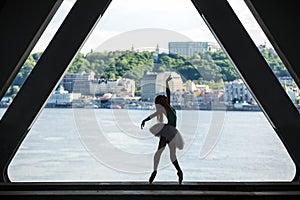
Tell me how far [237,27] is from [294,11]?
0.52m

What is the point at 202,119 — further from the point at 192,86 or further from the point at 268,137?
the point at 268,137

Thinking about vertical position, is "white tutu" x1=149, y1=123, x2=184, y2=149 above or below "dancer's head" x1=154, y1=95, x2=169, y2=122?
below

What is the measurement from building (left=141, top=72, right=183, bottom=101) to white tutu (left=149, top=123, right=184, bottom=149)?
50 cm

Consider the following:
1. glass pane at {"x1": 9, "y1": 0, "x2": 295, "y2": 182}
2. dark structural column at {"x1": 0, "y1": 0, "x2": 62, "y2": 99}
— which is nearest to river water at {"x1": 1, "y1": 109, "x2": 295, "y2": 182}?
glass pane at {"x1": 9, "y1": 0, "x2": 295, "y2": 182}

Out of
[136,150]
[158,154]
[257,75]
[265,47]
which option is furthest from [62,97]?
[265,47]

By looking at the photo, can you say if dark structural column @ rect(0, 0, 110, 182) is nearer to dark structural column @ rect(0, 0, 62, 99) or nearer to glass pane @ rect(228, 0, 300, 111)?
dark structural column @ rect(0, 0, 62, 99)

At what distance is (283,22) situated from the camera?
342 centimetres

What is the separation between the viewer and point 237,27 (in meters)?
3.71

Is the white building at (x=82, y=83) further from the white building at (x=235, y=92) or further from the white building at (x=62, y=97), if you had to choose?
the white building at (x=235, y=92)

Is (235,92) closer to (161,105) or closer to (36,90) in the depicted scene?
(161,105)

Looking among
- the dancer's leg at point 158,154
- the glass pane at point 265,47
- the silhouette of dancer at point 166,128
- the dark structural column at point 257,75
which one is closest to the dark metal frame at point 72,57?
the dark structural column at point 257,75

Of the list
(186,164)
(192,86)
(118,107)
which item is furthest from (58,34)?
(186,164)

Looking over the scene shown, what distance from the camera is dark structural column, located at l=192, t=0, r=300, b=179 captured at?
373 centimetres

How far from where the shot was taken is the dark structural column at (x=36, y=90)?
3.76m
